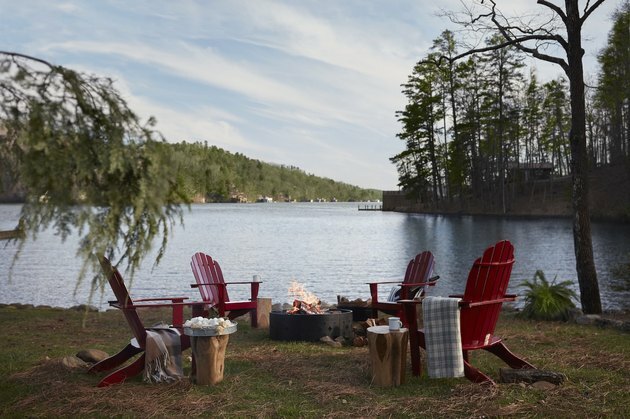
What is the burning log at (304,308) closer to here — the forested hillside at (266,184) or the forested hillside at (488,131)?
the forested hillside at (488,131)

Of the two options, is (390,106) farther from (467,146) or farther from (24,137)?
(24,137)

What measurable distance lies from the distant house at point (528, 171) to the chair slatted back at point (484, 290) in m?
40.2

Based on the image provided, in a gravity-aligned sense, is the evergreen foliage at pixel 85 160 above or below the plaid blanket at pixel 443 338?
above

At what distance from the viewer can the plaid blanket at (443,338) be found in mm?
4520

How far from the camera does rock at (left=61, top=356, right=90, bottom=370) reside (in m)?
5.00

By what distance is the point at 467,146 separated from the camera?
44594 millimetres

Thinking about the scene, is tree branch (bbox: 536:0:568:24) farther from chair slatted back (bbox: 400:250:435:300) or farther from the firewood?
the firewood

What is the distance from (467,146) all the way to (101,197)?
43.4 meters

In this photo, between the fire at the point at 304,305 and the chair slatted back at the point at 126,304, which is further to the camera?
the fire at the point at 304,305

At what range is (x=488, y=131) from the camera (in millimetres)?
41938

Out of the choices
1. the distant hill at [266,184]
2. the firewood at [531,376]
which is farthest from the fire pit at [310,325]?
the distant hill at [266,184]

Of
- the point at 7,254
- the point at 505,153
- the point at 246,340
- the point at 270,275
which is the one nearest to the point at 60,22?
the point at 246,340

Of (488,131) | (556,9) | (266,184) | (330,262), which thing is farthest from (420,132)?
(266,184)

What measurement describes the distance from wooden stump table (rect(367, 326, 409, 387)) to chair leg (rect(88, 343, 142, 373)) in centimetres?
181
